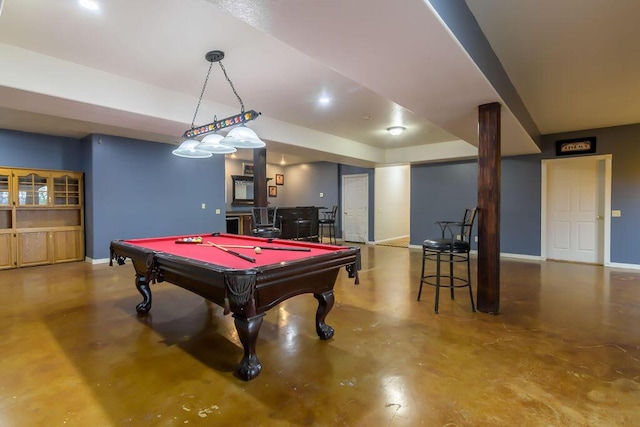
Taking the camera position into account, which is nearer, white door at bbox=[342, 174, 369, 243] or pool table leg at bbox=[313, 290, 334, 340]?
pool table leg at bbox=[313, 290, 334, 340]

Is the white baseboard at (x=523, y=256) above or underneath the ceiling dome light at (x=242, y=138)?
underneath

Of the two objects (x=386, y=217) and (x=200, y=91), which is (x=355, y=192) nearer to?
(x=386, y=217)

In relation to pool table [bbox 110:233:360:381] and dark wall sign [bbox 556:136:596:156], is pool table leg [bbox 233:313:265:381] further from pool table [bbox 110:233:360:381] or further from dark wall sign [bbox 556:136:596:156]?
dark wall sign [bbox 556:136:596:156]

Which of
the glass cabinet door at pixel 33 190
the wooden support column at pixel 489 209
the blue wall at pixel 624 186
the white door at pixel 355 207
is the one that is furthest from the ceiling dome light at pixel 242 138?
the blue wall at pixel 624 186

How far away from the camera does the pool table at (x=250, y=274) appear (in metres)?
1.96

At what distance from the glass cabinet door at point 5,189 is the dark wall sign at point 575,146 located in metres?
10.2

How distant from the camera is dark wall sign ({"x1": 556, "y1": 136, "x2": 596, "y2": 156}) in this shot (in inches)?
230

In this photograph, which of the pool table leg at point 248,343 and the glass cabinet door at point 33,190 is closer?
the pool table leg at point 248,343

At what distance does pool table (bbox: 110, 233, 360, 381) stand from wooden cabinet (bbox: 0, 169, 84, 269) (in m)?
4.20

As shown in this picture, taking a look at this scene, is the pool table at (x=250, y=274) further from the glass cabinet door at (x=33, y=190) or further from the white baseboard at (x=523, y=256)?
the white baseboard at (x=523, y=256)

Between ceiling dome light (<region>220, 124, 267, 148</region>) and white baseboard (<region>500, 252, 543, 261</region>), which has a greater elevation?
ceiling dome light (<region>220, 124, 267, 148</region>)

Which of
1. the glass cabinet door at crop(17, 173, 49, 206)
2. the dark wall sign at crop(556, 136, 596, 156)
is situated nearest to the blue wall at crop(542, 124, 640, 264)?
the dark wall sign at crop(556, 136, 596, 156)

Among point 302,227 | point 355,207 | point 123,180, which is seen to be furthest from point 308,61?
point 355,207

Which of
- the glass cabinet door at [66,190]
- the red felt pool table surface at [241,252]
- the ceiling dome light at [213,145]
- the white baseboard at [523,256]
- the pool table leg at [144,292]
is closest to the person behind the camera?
the red felt pool table surface at [241,252]
